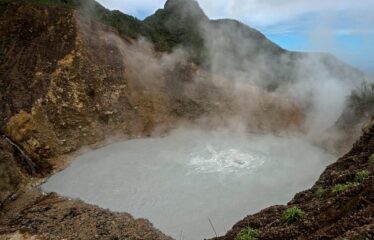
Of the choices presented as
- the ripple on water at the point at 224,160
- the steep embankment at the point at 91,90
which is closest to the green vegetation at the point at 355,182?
the ripple on water at the point at 224,160

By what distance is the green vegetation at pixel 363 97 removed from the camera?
853 inches

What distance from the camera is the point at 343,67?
2752cm

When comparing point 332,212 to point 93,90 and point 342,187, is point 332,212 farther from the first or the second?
point 93,90

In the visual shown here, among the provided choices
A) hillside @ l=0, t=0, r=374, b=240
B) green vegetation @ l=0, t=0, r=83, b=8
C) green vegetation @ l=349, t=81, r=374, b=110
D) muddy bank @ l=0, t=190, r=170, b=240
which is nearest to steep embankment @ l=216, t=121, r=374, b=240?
hillside @ l=0, t=0, r=374, b=240

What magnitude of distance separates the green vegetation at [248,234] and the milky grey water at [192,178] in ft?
11.9

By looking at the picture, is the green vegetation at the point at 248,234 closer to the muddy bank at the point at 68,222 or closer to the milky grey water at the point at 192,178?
the milky grey water at the point at 192,178

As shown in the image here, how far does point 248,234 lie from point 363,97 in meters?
16.0

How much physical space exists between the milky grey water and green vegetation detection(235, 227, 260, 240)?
11.9 ft

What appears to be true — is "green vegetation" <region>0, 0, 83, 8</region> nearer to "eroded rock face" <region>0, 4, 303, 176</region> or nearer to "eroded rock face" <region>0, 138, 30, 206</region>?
"eroded rock face" <region>0, 4, 303, 176</region>

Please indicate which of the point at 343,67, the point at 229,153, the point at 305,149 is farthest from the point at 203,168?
the point at 343,67

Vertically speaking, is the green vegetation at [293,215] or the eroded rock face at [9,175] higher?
the eroded rock face at [9,175]

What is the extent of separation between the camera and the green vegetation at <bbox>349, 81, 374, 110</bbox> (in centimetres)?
2166

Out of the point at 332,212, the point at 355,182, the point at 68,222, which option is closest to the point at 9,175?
the point at 68,222

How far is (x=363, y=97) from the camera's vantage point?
22.4m
